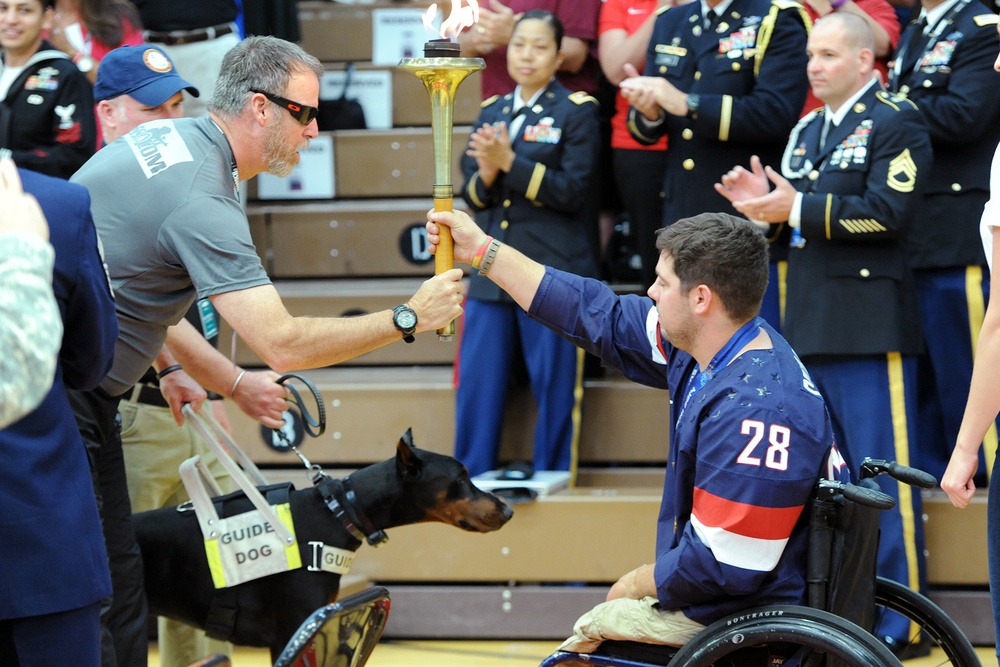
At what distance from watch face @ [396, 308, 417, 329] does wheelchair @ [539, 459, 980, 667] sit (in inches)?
28.6

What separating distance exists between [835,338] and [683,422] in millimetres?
1487

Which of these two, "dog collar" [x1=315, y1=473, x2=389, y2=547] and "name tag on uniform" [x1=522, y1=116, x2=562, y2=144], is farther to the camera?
"name tag on uniform" [x1=522, y1=116, x2=562, y2=144]

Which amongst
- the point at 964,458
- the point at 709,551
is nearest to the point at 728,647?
the point at 709,551

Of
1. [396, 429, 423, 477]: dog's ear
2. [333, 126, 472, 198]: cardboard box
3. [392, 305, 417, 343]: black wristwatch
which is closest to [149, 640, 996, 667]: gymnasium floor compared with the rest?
[396, 429, 423, 477]: dog's ear

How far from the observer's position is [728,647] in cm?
211

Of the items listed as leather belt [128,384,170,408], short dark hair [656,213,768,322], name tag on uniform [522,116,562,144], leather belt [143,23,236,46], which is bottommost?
leather belt [128,384,170,408]

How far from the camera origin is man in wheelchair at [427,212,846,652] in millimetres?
2195

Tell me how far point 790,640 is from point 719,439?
37 cm

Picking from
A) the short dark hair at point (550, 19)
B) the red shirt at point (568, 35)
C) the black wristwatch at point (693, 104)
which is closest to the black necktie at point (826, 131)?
the black wristwatch at point (693, 104)

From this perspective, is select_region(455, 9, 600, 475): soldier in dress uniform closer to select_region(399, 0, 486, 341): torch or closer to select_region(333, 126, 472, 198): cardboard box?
select_region(333, 126, 472, 198): cardboard box

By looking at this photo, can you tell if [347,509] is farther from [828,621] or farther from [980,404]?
[980,404]

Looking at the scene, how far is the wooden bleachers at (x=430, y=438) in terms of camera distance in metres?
4.05

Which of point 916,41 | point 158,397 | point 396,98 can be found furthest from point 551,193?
point 396,98

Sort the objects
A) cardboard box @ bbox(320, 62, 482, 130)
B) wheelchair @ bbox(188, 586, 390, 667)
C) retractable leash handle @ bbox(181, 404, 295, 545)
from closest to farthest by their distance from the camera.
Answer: wheelchair @ bbox(188, 586, 390, 667), retractable leash handle @ bbox(181, 404, 295, 545), cardboard box @ bbox(320, 62, 482, 130)
